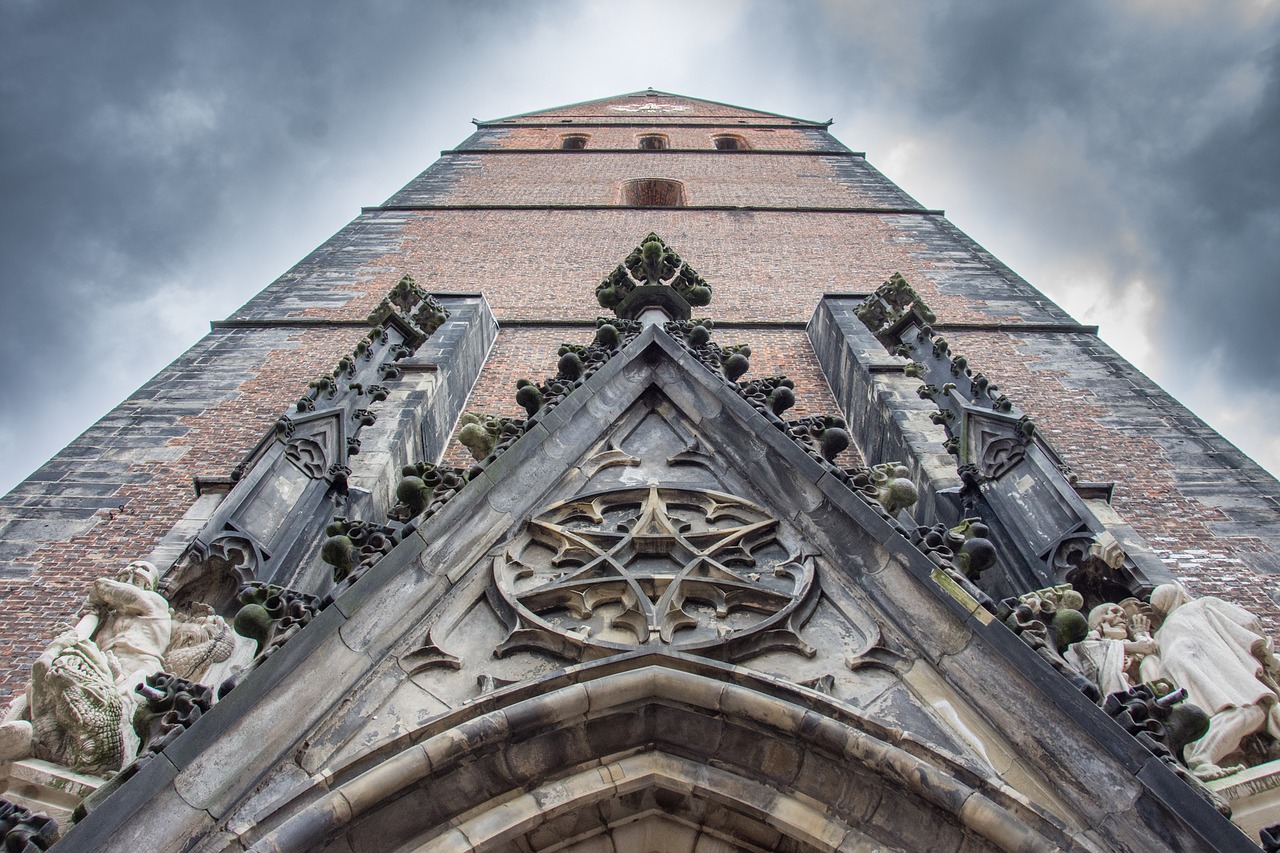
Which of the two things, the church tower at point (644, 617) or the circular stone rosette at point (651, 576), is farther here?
the circular stone rosette at point (651, 576)

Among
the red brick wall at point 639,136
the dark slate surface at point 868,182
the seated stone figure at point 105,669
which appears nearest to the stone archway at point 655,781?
the seated stone figure at point 105,669

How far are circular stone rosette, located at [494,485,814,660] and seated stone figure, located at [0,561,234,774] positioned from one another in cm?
144

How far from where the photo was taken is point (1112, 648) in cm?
468

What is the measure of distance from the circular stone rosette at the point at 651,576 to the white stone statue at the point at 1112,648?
1271 millimetres

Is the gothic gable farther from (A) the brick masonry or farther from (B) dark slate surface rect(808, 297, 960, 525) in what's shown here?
(A) the brick masonry

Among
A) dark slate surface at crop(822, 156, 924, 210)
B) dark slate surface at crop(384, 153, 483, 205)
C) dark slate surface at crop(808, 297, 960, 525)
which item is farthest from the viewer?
dark slate surface at crop(822, 156, 924, 210)

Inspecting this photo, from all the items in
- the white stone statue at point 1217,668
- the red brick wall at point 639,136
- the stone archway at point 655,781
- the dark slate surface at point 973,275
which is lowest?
the stone archway at point 655,781

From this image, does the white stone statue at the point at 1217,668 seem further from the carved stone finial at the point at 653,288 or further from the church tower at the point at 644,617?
the carved stone finial at the point at 653,288

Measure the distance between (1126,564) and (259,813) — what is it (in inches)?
160

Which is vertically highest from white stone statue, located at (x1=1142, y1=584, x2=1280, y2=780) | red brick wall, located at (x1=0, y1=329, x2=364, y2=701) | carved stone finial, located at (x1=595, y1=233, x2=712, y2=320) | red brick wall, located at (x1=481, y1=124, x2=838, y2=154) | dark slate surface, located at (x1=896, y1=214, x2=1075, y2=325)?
red brick wall, located at (x1=481, y1=124, x2=838, y2=154)

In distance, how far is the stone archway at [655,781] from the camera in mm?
3803

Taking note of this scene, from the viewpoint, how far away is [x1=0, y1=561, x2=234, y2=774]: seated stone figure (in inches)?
158

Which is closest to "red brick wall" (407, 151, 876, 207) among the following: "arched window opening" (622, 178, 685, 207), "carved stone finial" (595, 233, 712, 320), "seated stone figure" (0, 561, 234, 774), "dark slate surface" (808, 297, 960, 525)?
"arched window opening" (622, 178, 685, 207)

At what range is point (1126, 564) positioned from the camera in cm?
507
